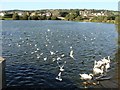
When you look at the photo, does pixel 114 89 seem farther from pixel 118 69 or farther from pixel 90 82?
pixel 118 69

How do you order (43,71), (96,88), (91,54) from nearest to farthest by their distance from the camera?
(96,88)
(43,71)
(91,54)

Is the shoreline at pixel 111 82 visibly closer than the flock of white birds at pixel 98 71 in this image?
Yes

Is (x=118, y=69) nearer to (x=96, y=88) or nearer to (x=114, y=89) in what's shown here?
(x=96, y=88)

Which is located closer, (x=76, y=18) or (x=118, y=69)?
(x=118, y=69)

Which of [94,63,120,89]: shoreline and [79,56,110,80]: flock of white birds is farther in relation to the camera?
[79,56,110,80]: flock of white birds

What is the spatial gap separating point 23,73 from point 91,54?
539 inches

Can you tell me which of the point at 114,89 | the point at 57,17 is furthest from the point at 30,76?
the point at 57,17

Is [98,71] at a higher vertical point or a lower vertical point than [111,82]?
lower

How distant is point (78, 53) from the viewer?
38.1 metres

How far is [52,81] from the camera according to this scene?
79.8 ft

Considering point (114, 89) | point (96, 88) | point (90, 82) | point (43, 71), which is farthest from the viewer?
point (43, 71)

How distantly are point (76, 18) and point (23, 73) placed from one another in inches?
5100

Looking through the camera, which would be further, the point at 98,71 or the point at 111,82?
the point at 98,71

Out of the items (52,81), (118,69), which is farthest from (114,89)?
(118,69)
